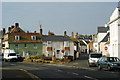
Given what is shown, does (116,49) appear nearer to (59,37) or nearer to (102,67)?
(102,67)

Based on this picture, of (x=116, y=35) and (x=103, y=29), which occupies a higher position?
(x=103, y=29)

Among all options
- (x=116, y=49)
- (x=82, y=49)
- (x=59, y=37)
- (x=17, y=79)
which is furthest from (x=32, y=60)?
(x=82, y=49)

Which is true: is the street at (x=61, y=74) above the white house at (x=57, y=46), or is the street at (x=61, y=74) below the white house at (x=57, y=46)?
below

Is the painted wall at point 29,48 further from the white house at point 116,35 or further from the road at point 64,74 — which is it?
the road at point 64,74

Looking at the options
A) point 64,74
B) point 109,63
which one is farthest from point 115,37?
point 64,74

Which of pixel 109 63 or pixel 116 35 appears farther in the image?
pixel 116 35

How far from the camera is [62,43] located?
83.3 m

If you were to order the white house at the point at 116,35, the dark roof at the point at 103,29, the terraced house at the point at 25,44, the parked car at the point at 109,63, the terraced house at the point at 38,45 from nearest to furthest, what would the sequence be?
1. the parked car at the point at 109,63
2. the white house at the point at 116,35
3. the terraced house at the point at 25,44
4. the terraced house at the point at 38,45
5. the dark roof at the point at 103,29

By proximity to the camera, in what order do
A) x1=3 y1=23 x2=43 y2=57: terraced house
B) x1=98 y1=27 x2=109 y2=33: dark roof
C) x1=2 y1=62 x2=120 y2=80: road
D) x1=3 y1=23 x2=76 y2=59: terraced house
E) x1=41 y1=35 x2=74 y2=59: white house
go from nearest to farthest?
x1=2 y1=62 x2=120 y2=80: road
x1=3 y1=23 x2=43 y2=57: terraced house
x1=3 y1=23 x2=76 y2=59: terraced house
x1=41 y1=35 x2=74 y2=59: white house
x1=98 y1=27 x2=109 y2=33: dark roof

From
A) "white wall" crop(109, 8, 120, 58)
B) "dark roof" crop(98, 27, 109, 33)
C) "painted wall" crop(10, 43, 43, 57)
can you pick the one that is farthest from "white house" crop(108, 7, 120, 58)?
"dark roof" crop(98, 27, 109, 33)

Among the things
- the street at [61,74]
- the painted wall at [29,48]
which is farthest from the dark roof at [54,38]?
the street at [61,74]

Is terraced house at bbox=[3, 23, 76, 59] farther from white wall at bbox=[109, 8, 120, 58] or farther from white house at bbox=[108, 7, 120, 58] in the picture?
white house at bbox=[108, 7, 120, 58]

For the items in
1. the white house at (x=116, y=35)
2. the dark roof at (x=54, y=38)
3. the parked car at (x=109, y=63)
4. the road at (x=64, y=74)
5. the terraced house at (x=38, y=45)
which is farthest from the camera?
the dark roof at (x=54, y=38)

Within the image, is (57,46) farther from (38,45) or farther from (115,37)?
(115,37)
